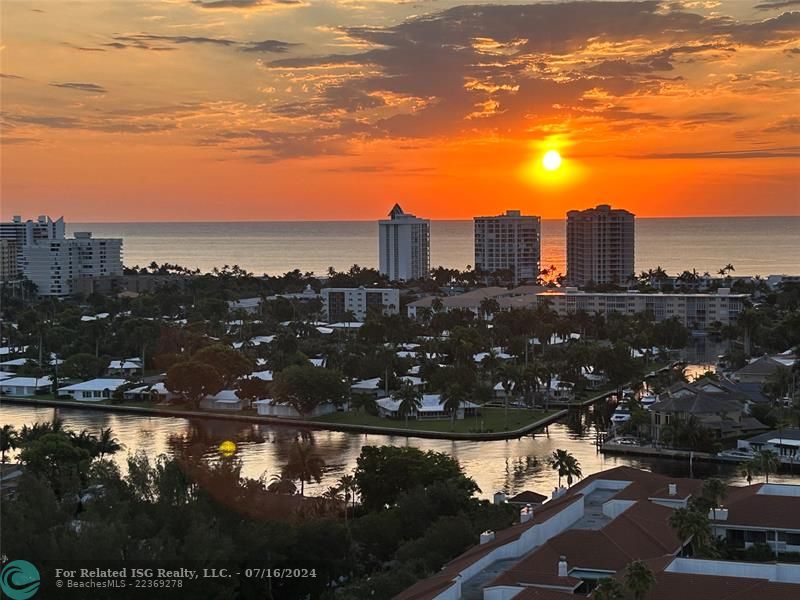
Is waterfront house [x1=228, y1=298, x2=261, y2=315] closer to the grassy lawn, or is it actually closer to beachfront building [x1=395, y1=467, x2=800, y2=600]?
the grassy lawn

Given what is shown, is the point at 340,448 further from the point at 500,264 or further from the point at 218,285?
the point at 500,264

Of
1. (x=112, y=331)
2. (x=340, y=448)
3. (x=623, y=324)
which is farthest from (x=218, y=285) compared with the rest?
(x=340, y=448)

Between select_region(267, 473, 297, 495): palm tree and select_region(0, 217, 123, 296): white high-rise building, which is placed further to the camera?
select_region(0, 217, 123, 296): white high-rise building

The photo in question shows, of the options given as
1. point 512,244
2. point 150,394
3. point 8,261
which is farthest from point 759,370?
point 8,261

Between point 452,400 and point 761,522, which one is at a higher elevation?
point 761,522

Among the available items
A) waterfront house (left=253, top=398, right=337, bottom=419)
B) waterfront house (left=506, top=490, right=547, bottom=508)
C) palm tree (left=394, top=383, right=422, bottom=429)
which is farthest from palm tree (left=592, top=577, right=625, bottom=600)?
waterfront house (left=253, top=398, right=337, bottom=419)

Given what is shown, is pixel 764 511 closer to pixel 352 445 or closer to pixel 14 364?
pixel 352 445
